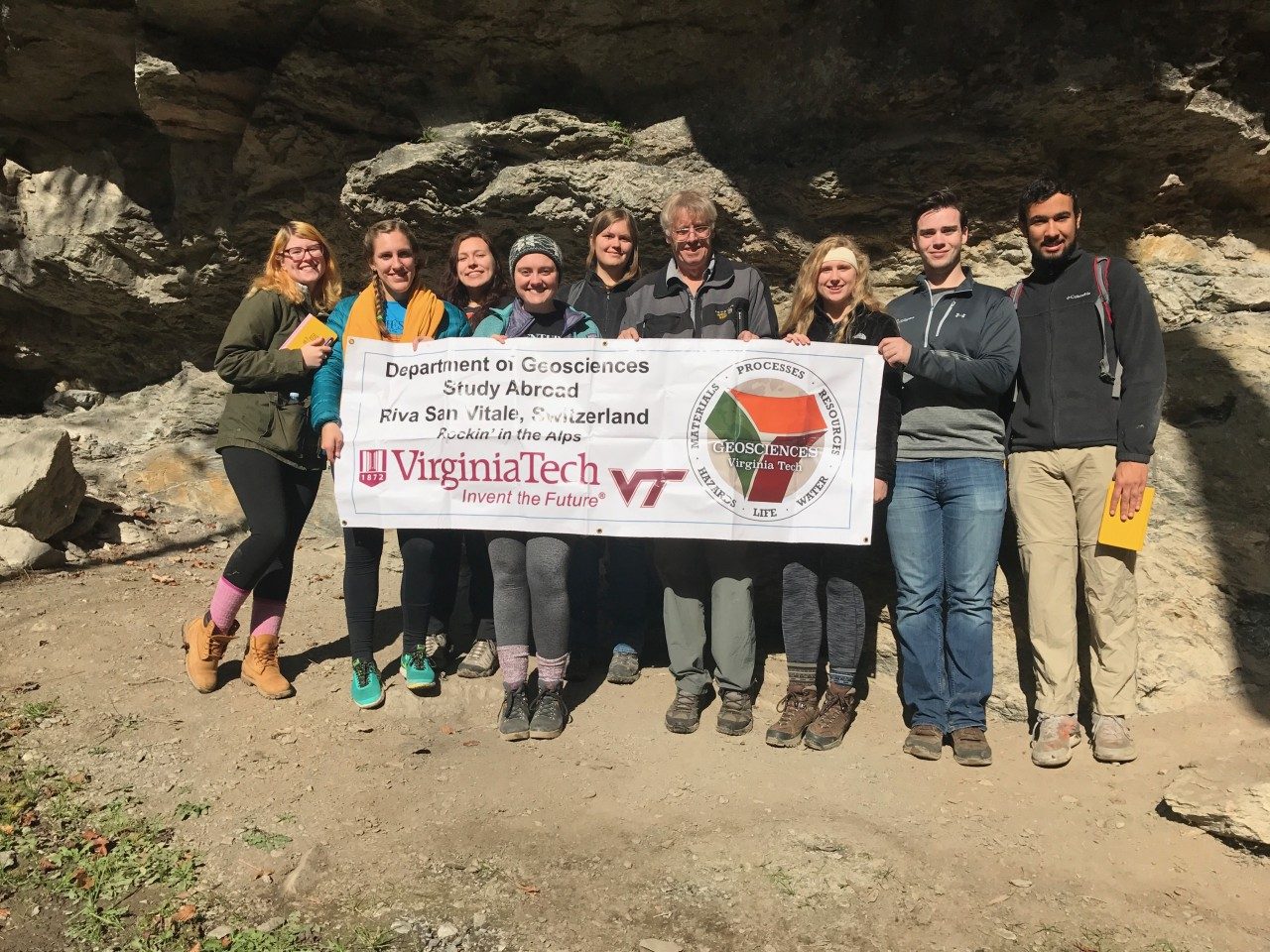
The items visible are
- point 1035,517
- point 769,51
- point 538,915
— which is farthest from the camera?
point 769,51

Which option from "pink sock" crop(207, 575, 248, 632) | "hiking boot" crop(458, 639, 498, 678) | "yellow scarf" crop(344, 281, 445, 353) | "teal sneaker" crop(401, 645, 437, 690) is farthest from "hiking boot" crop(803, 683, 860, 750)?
"pink sock" crop(207, 575, 248, 632)

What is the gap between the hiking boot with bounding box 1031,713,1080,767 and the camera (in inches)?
156

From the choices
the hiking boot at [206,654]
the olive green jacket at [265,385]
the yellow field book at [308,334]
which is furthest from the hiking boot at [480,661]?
the yellow field book at [308,334]

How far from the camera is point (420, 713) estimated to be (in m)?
4.61

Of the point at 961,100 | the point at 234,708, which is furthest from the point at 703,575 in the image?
the point at 961,100

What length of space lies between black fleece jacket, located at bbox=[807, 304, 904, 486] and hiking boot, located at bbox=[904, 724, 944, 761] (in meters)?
1.14

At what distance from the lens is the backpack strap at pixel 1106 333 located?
3959 mm

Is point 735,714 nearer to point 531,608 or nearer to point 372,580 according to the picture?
point 531,608

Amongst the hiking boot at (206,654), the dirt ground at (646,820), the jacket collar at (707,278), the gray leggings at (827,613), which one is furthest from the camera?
the hiking boot at (206,654)

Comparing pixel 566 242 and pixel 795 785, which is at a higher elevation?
pixel 566 242

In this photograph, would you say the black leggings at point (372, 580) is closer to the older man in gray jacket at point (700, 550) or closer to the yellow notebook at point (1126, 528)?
the older man in gray jacket at point (700, 550)

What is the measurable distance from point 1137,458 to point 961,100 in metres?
2.81

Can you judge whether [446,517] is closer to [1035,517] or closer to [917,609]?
[917,609]

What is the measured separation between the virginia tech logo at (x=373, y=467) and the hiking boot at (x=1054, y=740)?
336cm
